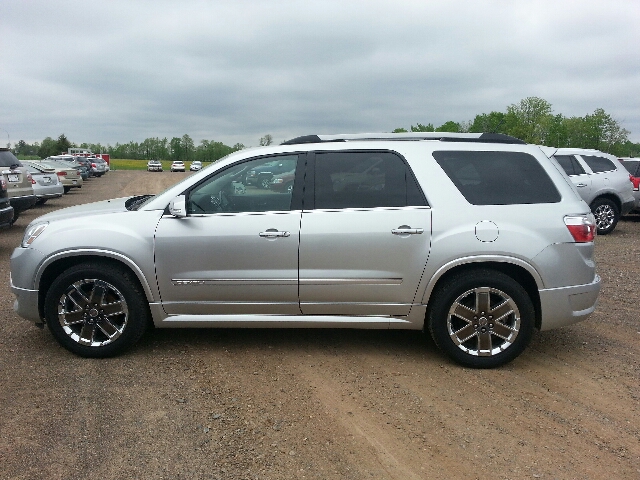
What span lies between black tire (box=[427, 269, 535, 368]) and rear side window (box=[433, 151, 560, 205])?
63cm

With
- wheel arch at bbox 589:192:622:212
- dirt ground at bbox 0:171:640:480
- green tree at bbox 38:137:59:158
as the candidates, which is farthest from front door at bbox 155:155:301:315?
green tree at bbox 38:137:59:158

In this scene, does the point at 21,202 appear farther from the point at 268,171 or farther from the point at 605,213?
the point at 605,213

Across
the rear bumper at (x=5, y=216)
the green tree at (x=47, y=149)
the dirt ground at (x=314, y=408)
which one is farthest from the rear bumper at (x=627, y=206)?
the green tree at (x=47, y=149)

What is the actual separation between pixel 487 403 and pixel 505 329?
2.52ft

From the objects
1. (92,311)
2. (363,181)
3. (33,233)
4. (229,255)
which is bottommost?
(92,311)

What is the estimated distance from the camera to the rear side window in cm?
459

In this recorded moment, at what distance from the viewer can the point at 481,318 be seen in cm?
454

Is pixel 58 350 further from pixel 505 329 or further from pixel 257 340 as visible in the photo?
pixel 505 329

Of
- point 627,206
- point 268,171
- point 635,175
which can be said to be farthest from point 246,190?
point 635,175

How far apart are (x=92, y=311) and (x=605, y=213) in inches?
464

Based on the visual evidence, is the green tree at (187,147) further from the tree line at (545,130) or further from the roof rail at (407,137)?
the roof rail at (407,137)

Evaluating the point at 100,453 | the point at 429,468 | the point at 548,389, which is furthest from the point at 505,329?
the point at 100,453

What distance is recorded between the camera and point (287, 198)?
4668 millimetres

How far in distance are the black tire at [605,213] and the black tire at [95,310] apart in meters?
11.2
